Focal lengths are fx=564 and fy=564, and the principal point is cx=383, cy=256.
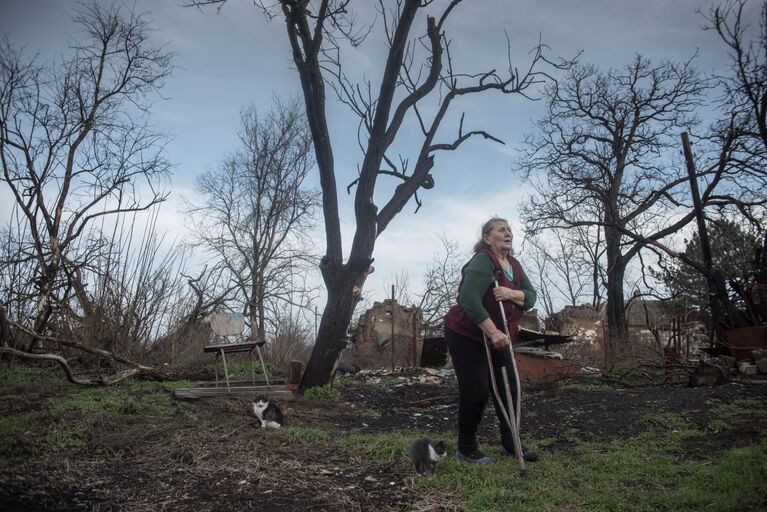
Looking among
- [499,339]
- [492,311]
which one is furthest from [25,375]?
[499,339]

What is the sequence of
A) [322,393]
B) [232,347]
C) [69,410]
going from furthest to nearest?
[322,393] < [232,347] < [69,410]

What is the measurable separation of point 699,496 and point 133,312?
8482mm

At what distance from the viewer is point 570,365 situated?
10.9 m

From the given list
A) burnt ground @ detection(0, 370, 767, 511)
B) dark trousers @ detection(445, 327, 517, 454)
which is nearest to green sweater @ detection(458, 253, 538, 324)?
dark trousers @ detection(445, 327, 517, 454)

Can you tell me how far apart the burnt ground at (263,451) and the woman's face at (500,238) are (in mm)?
1777

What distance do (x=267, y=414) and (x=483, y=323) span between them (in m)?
2.76

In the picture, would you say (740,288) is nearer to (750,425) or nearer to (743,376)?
(743,376)

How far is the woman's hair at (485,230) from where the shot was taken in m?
4.46

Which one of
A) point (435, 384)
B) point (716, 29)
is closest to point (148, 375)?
point (435, 384)

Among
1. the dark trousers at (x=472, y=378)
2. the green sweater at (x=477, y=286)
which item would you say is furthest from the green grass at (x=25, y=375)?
the green sweater at (x=477, y=286)

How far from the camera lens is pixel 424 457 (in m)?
3.89

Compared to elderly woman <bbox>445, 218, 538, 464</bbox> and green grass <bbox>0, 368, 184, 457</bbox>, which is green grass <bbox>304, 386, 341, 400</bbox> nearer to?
Result: green grass <bbox>0, 368, 184, 457</bbox>

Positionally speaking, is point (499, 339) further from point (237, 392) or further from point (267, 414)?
point (237, 392)

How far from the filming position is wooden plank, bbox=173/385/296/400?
7008mm
